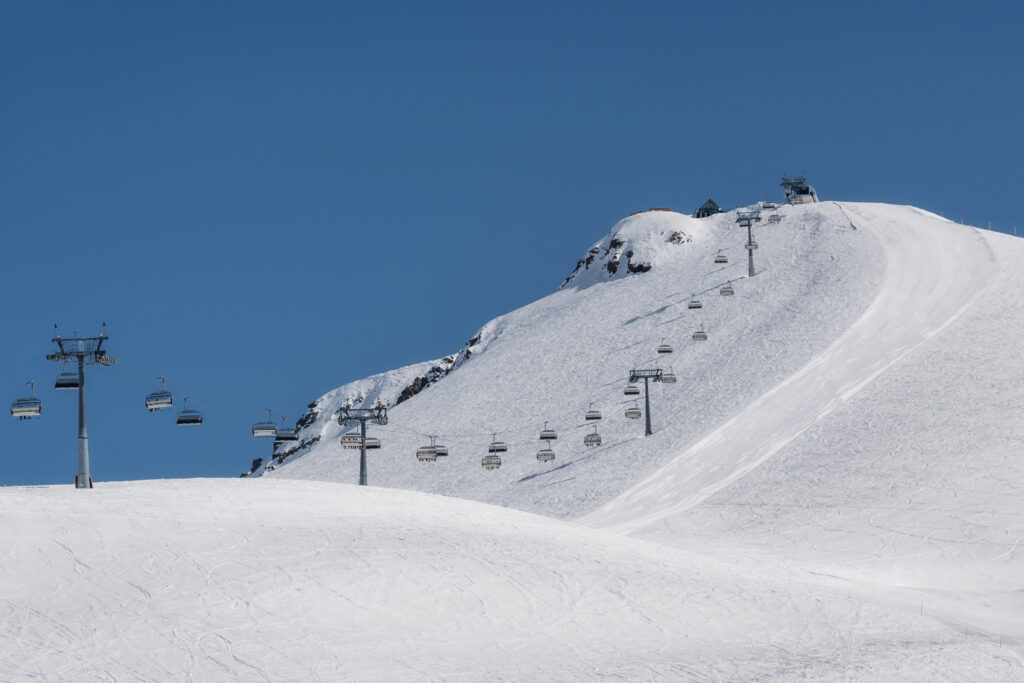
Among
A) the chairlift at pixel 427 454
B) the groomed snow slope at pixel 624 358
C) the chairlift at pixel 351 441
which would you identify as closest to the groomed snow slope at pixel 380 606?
the chairlift at pixel 351 441

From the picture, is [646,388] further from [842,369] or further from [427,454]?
[427,454]

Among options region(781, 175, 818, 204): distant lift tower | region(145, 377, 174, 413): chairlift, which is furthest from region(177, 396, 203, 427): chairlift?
region(781, 175, 818, 204): distant lift tower

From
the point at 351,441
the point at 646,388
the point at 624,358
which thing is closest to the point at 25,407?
the point at 351,441

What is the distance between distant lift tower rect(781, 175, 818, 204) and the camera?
15712 centimetres

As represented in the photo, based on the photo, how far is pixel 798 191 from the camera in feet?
519

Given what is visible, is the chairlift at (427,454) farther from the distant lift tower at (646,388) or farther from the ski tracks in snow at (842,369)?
the distant lift tower at (646,388)

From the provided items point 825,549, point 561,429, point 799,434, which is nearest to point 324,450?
point 561,429

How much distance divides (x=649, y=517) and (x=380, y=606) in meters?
36.4

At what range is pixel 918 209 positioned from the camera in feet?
470

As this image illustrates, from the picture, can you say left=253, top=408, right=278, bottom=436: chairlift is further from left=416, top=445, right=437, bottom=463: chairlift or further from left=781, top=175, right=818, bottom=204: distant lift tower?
left=781, top=175, right=818, bottom=204: distant lift tower

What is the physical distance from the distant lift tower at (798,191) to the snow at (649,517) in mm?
22980

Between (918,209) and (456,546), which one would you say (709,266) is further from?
(456,546)

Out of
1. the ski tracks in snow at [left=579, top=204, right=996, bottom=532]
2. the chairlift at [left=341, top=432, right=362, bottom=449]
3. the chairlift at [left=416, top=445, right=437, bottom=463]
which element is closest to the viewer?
the chairlift at [left=341, top=432, right=362, bottom=449]

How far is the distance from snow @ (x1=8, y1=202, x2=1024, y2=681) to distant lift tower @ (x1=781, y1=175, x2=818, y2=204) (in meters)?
23.0
